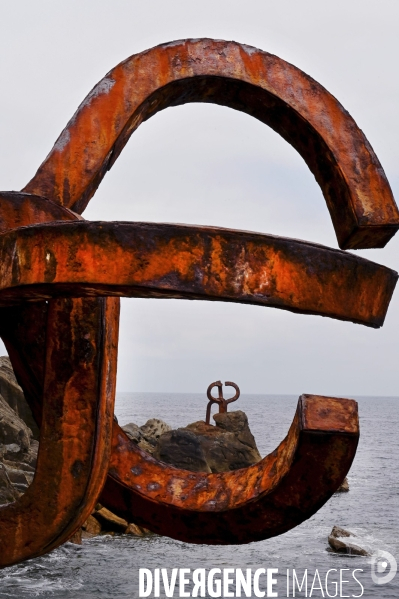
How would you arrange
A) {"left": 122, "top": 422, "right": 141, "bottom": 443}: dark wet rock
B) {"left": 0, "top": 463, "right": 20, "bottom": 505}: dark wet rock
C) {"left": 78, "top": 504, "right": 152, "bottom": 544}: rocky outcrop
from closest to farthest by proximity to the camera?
{"left": 0, "top": 463, "right": 20, "bottom": 505}: dark wet rock → {"left": 78, "top": 504, "right": 152, "bottom": 544}: rocky outcrop → {"left": 122, "top": 422, "right": 141, "bottom": 443}: dark wet rock

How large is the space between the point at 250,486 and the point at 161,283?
1258 millimetres

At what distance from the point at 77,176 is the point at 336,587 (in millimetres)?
14620

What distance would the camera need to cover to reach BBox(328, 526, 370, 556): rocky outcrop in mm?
18750

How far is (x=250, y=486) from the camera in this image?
3.02 m

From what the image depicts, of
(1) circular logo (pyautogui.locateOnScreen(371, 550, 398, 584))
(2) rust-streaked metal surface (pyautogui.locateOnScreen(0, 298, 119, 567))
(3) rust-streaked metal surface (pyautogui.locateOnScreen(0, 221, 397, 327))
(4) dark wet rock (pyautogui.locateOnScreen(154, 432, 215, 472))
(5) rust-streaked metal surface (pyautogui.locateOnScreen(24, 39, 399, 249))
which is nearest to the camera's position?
(3) rust-streaked metal surface (pyautogui.locateOnScreen(0, 221, 397, 327))

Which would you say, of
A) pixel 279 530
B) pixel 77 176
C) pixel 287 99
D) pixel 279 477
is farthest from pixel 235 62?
pixel 279 530

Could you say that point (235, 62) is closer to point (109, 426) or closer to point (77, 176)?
point (77, 176)

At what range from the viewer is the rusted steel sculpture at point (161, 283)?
6.74ft

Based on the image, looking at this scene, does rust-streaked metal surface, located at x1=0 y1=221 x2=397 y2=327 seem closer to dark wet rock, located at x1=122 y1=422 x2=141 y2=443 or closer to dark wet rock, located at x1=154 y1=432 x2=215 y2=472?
dark wet rock, located at x1=154 y1=432 x2=215 y2=472

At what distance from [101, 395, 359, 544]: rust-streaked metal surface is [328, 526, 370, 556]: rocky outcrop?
54.0ft

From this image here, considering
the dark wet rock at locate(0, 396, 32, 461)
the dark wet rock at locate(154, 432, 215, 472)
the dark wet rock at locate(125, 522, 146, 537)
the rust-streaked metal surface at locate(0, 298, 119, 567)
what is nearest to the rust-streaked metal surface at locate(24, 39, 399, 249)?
the rust-streaked metal surface at locate(0, 298, 119, 567)

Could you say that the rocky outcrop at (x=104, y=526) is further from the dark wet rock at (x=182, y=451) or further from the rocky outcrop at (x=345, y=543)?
the rocky outcrop at (x=345, y=543)

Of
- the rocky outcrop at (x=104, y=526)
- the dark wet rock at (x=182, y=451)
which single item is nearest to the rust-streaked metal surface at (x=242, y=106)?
the rocky outcrop at (x=104, y=526)

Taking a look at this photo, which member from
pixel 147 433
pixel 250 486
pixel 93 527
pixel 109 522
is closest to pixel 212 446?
pixel 147 433
